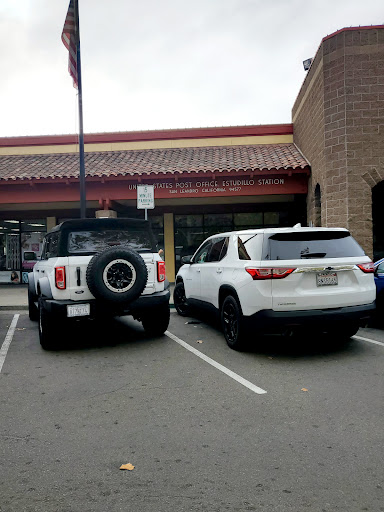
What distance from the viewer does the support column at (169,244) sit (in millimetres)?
16672

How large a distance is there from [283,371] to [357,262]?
186 cm

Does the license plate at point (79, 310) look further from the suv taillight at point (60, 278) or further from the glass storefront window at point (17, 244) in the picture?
the glass storefront window at point (17, 244)

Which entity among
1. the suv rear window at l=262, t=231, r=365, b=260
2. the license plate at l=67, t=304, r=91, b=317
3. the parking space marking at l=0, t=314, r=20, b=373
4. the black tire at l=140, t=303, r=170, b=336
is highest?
the suv rear window at l=262, t=231, r=365, b=260

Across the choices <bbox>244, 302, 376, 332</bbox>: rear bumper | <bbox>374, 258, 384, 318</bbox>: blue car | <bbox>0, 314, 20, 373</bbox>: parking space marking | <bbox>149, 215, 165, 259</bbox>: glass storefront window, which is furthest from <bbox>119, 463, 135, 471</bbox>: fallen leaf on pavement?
<bbox>149, 215, 165, 259</bbox>: glass storefront window

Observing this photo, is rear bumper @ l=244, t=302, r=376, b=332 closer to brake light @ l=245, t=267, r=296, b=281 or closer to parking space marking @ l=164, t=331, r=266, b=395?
brake light @ l=245, t=267, r=296, b=281

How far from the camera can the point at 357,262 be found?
19.3 ft

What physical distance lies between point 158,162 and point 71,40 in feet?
15.6

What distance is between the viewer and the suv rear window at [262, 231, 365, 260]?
5.72 meters

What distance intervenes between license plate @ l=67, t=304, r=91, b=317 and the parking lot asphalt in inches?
23.0

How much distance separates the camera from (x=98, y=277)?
6.12m

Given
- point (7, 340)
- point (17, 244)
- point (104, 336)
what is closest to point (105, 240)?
point (104, 336)

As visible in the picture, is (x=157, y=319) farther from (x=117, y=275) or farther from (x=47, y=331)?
(x=47, y=331)

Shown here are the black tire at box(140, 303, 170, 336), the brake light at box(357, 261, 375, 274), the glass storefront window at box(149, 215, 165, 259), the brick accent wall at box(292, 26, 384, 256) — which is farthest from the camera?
the glass storefront window at box(149, 215, 165, 259)

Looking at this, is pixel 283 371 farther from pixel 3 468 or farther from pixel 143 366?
pixel 3 468
